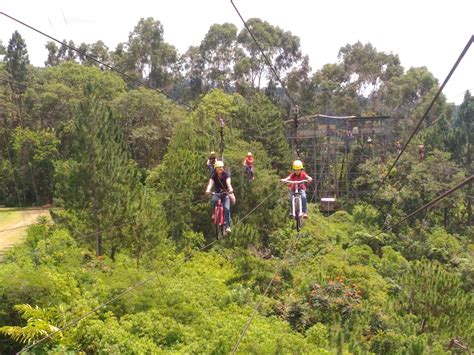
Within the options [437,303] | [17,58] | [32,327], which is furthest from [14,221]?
[437,303]

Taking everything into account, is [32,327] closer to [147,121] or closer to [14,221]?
[14,221]

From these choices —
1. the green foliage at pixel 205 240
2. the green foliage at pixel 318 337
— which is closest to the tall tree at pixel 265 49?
the green foliage at pixel 205 240

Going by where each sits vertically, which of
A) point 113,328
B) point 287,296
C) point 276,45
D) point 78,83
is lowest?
point 287,296

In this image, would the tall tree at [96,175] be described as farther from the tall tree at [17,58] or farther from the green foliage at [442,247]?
the tall tree at [17,58]

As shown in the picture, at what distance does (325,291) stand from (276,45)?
39.3 metres

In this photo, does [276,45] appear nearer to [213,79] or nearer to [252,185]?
[213,79]

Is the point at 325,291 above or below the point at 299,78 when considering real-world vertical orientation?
below

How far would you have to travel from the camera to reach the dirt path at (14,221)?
97.9 feet

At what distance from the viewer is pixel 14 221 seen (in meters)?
32.4

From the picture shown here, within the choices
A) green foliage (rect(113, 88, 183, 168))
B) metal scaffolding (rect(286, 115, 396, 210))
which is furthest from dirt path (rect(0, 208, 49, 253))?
metal scaffolding (rect(286, 115, 396, 210))

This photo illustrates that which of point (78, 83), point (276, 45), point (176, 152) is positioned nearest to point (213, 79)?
point (276, 45)

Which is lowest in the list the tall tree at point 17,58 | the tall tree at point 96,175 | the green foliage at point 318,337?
the green foliage at point 318,337

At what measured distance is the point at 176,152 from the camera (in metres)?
27.3

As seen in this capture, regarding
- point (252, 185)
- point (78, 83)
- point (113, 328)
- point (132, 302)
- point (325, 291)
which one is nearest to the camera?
point (113, 328)
